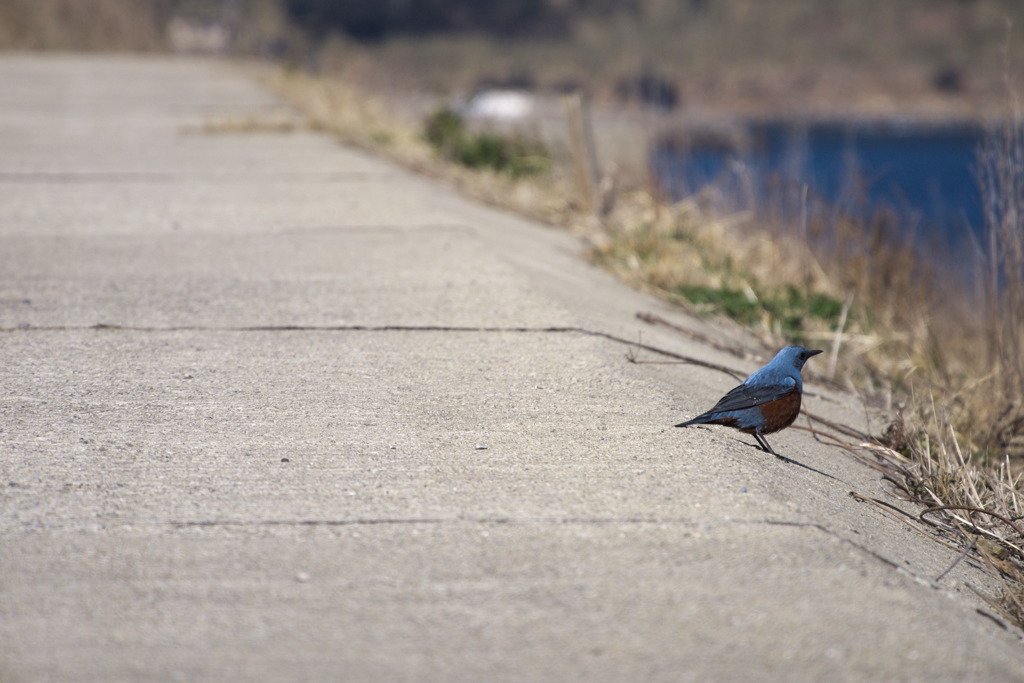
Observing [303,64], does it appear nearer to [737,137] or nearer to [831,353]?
[737,137]

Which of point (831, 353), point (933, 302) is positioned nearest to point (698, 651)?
point (831, 353)

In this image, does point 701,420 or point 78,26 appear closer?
point 701,420

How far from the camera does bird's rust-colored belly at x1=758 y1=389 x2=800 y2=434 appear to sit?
3.39 m

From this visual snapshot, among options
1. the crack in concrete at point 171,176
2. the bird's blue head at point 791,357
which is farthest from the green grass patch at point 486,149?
the bird's blue head at point 791,357

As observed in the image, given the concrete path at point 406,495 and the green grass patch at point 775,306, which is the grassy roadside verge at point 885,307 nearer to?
the green grass patch at point 775,306

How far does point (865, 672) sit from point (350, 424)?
1.91 m

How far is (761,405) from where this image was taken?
3.38 meters

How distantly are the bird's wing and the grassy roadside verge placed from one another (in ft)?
1.58

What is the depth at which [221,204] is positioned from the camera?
7.00 metres

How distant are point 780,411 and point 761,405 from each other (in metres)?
0.08

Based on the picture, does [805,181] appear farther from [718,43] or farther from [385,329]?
[718,43]

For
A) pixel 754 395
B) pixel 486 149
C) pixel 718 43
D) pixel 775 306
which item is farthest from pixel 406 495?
pixel 718 43

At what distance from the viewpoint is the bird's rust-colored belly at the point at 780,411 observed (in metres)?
3.39

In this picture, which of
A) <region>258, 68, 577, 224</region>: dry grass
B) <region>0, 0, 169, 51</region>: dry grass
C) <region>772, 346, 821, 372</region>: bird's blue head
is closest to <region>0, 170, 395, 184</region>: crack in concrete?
<region>258, 68, 577, 224</region>: dry grass
